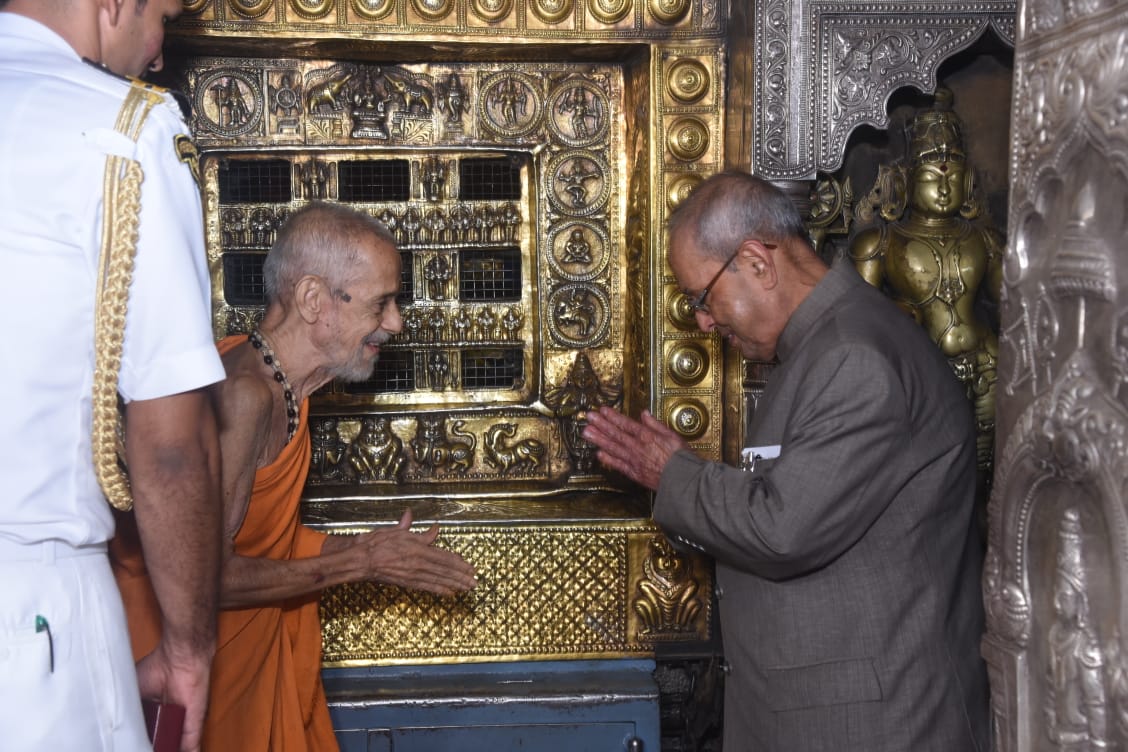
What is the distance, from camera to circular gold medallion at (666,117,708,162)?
13.6ft

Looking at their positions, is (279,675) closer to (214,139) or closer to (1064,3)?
(214,139)

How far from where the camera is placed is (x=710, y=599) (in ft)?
14.0

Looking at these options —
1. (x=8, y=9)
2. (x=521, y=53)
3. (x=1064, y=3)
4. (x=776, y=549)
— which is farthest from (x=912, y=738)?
(x=521, y=53)

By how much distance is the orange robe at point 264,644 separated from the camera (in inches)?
112

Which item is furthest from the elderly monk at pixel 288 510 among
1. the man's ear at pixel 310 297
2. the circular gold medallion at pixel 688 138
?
the circular gold medallion at pixel 688 138

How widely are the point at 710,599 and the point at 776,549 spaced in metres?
1.96

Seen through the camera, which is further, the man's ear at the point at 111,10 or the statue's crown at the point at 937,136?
the statue's crown at the point at 937,136

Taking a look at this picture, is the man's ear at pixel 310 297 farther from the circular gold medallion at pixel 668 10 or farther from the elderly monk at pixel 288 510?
the circular gold medallion at pixel 668 10

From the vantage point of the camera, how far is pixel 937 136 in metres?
4.16

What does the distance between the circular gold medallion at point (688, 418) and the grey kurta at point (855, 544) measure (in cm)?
161

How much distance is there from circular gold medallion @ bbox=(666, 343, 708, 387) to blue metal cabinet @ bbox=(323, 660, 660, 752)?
1.14 m

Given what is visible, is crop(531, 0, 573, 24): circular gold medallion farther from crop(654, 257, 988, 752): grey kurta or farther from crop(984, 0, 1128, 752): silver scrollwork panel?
crop(984, 0, 1128, 752): silver scrollwork panel

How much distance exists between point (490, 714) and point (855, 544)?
1.98 metres

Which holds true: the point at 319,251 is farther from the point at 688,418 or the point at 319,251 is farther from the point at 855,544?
the point at 688,418
